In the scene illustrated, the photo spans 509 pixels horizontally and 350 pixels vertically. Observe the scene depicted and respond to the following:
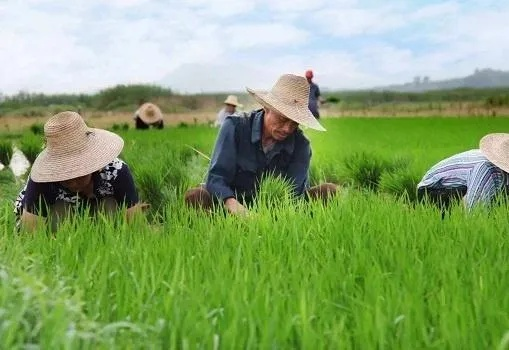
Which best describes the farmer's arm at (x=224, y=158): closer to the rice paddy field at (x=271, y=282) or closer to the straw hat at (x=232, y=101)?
the rice paddy field at (x=271, y=282)

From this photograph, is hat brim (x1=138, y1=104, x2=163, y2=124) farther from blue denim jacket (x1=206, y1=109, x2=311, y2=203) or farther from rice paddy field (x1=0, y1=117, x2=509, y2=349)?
Answer: rice paddy field (x1=0, y1=117, x2=509, y2=349)

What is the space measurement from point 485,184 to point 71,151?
1637 millimetres

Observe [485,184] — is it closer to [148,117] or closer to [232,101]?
[232,101]

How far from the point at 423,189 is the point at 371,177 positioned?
7.26 feet

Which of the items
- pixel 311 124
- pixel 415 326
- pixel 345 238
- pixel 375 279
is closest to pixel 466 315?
pixel 415 326

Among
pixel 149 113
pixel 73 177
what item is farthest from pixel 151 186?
pixel 149 113

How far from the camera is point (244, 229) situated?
3.00 meters

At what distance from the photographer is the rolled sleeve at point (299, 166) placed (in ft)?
12.8

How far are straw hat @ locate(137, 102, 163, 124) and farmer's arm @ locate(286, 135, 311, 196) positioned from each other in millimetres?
12802

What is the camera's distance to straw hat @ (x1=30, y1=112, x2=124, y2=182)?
124 inches

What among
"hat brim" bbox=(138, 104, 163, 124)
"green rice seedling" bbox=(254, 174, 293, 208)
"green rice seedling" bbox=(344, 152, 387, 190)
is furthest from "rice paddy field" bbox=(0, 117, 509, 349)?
"hat brim" bbox=(138, 104, 163, 124)

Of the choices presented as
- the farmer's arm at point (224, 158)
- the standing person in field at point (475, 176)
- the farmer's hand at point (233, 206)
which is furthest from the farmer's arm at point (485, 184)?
the farmer's arm at point (224, 158)

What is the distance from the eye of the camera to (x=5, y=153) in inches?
342

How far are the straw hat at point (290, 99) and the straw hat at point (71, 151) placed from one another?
2.31 feet
